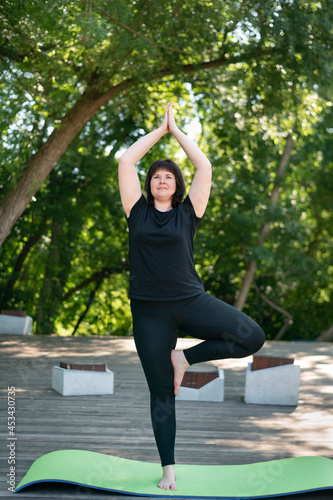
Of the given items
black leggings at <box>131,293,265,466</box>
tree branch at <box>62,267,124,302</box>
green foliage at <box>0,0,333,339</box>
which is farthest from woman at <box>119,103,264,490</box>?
tree branch at <box>62,267,124,302</box>

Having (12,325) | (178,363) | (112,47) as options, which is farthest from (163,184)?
(12,325)

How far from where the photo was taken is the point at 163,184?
273cm

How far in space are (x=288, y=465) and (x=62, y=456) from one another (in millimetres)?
1118

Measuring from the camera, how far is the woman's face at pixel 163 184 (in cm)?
273

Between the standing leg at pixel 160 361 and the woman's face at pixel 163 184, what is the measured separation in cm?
50

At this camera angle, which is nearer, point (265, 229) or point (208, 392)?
point (208, 392)

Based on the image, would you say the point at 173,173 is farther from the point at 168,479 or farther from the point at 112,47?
the point at 112,47

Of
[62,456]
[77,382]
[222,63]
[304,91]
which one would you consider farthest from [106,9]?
[62,456]

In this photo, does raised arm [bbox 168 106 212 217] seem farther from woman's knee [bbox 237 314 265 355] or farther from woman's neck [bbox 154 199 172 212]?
woman's knee [bbox 237 314 265 355]

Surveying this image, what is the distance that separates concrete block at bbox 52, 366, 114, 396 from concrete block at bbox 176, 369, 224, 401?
0.64 metres

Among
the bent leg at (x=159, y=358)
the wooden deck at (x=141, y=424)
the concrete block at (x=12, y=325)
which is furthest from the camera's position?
the concrete block at (x=12, y=325)

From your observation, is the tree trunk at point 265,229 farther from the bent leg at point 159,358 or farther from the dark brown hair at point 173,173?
the bent leg at point 159,358

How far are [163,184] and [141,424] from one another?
1.94 meters

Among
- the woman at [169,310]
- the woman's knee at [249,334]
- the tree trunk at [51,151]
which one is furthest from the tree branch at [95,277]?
the woman's knee at [249,334]
